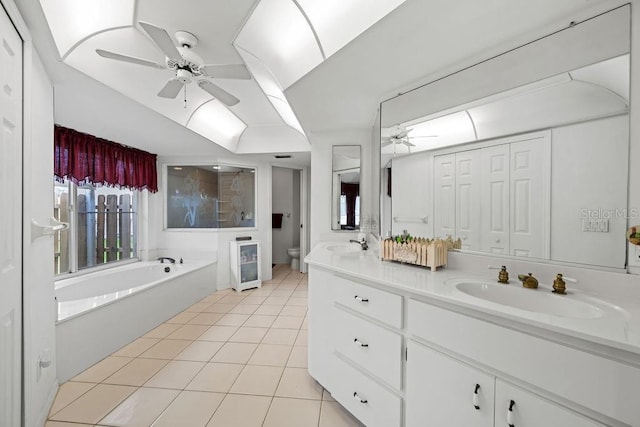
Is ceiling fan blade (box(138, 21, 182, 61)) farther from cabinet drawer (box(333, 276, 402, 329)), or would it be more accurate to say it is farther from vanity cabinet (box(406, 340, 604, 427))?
vanity cabinet (box(406, 340, 604, 427))

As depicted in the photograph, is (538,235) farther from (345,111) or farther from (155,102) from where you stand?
(155,102)

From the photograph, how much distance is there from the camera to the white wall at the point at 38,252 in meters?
1.36

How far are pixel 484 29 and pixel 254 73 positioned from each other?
5.21 feet

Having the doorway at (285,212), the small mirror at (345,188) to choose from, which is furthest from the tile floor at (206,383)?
the doorway at (285,212)

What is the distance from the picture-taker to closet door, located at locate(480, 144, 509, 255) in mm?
1439

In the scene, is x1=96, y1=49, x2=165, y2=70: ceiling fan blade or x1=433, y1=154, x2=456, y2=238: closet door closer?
x1=96, y1=49, x2=165, y2=70: ceiling fan blade

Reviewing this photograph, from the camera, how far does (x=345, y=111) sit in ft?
7.91

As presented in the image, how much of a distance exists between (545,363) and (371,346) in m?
0.74

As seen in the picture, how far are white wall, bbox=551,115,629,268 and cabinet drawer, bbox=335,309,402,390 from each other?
0.88 meters

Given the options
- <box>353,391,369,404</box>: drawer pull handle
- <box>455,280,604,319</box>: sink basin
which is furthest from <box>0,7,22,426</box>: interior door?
<box>455,280,604,319</box>: sink basin

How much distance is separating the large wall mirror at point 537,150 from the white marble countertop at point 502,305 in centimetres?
21

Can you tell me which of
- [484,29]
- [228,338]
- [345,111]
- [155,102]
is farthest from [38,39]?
[228,338]

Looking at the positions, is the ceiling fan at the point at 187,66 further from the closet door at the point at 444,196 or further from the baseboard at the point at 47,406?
the baseboard at the point at 47,406

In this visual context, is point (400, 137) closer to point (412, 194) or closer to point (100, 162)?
point (412, 194)
